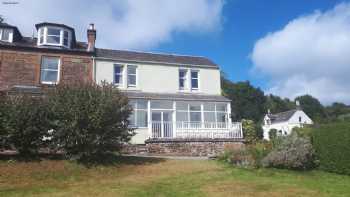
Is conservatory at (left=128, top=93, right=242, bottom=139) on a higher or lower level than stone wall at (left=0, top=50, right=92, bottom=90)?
lower

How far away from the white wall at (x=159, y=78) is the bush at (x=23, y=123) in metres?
11.1

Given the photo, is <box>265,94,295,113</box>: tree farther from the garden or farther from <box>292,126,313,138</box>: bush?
the garden

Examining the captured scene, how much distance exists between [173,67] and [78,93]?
1440 cm

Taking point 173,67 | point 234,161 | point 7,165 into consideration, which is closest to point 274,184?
point 234,161

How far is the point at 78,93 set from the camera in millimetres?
15906

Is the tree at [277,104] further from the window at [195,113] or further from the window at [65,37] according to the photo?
the window at [65,37]

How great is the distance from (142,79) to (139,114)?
11.3 ft

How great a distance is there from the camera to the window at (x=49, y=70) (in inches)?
1009

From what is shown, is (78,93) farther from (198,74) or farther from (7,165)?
(198,74)

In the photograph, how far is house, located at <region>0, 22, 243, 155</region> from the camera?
24453mm

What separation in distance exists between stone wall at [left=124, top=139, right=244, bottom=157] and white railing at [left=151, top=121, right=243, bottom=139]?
4.28ft

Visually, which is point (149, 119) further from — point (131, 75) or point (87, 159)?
point (87, 159)

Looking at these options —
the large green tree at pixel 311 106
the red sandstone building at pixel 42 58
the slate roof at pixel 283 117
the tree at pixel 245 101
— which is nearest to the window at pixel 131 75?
the red sandstone building at pixel 42 58

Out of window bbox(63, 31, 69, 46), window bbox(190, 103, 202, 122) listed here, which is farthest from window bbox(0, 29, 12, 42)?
window bbox(190, 103, 202, 122)
